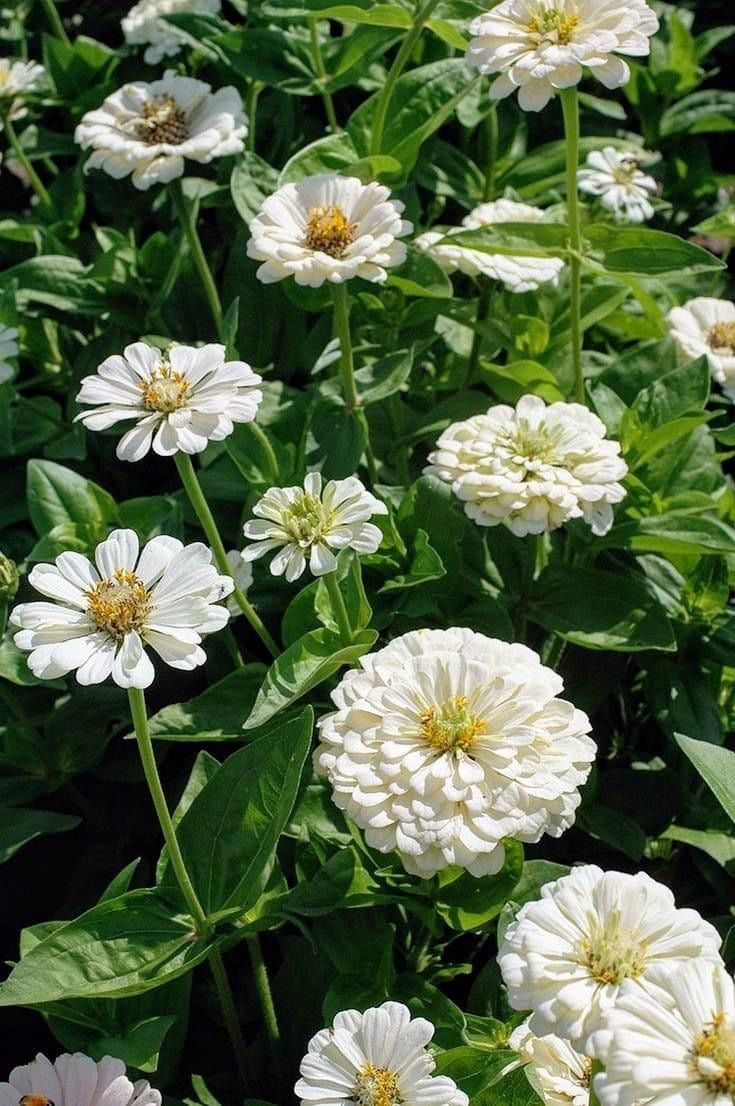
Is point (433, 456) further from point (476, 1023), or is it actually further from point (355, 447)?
point (476, 1023)

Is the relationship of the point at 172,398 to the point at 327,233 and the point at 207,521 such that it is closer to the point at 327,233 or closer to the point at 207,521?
the point at 207,521

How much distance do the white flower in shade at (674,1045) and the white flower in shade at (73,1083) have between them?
46 cm

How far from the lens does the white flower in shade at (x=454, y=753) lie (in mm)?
1073

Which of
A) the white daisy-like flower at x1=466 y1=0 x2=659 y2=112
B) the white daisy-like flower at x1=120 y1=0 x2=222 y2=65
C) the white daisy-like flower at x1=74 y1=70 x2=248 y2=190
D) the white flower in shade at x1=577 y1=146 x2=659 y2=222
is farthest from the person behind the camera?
the white daisy-like flower at x1=120 y1=0 x2=222 y2=65

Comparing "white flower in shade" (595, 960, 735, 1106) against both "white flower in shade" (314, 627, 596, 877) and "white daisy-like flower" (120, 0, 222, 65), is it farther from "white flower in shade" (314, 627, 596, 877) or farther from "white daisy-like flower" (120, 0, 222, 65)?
"white daisy-like flower" (120, 0, 222, 65)

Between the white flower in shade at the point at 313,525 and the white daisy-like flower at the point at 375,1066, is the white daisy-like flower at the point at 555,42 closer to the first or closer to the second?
the white flower in shade at the point at 313,525

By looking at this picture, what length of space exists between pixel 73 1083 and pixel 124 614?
0.41 m

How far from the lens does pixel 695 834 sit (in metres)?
1.49

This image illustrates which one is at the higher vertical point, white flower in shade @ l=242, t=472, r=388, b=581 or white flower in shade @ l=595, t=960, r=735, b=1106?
white flower in shade @ l=242, t=472, r=388, b=581

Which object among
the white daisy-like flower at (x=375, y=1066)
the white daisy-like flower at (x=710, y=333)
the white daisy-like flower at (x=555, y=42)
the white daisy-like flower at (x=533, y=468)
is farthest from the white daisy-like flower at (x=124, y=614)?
the white daisy-like flower at (x=710, y=333)

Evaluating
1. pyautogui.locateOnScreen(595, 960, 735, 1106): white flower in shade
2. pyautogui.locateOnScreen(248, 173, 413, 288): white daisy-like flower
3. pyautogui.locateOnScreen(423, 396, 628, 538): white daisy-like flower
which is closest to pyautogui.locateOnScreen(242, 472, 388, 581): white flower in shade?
pyautogui.locateOnScreen(423, 396, 628, 538): white daisy-like flower

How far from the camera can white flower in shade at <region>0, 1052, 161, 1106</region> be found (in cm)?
108

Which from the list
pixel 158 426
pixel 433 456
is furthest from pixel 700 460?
pixel 158 426

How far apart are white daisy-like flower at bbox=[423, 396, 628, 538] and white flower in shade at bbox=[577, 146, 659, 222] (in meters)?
0.53
